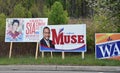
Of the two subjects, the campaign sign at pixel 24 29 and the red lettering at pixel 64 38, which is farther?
the campaign sign at pixel 24 29

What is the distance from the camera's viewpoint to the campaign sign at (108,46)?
16719 millimetres

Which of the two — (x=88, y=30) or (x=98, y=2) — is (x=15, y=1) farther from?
(x=98, y=2)

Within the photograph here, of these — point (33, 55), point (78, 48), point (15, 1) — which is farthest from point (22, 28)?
point (15, 1)

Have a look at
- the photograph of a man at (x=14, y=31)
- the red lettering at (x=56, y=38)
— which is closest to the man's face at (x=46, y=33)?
the red lettering at (x=56, y=38)

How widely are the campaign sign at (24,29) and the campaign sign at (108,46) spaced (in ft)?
10.3

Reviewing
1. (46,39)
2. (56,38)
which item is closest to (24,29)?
(46,39)

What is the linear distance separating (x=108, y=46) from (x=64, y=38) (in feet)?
7.62

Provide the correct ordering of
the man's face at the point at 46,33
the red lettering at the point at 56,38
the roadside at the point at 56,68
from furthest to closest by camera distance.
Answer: the man's face at the point at 46,33
the red lettering at the point at 56,38
the roadside at the point at 56,68

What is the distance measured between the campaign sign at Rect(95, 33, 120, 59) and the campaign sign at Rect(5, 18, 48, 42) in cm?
315

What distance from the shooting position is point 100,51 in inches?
666

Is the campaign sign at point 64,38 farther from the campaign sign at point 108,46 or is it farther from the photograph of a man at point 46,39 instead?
the campaign sign at point 108,46

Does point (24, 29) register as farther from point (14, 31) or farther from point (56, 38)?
point (56, 38)

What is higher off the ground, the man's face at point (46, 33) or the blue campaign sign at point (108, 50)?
the man's face at point (46, 33)

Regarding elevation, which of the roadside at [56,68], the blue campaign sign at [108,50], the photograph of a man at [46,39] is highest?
the photograph of a man at [46,39]
